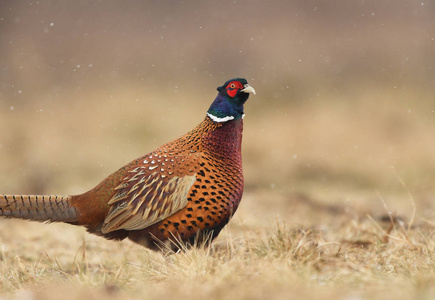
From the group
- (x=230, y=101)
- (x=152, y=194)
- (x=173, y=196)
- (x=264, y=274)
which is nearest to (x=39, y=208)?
(x=152, y=194)

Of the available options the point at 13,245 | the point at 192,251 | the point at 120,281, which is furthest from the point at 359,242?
the point at 13,245

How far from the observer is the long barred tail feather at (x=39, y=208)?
4.42 m

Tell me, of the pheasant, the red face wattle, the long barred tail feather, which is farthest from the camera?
the red face wattle

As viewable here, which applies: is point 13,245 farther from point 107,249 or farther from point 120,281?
point 120,281

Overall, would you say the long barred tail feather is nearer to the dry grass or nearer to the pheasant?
the pheasant

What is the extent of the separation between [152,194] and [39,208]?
94cm

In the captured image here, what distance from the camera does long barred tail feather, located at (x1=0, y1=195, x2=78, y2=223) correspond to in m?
4.42

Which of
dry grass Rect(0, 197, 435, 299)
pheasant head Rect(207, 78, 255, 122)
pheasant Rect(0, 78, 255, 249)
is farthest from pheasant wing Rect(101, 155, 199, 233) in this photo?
pheasant head Rect(207, 78, 255, 122)

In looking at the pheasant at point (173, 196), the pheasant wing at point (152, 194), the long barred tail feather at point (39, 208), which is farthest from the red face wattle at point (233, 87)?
the long barred tail feather at point (39, 208)

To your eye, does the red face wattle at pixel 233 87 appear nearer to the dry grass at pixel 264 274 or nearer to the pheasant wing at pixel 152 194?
the pheasant wing at pixel 152 194

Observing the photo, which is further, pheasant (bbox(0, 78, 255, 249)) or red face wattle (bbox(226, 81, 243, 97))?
red face wattle (bbox(226, 81, 243, 97))

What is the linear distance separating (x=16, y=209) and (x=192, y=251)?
1.50 meters

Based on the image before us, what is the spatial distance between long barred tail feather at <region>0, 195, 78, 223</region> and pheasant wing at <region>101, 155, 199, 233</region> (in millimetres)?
342

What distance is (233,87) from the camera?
15.0 feet
